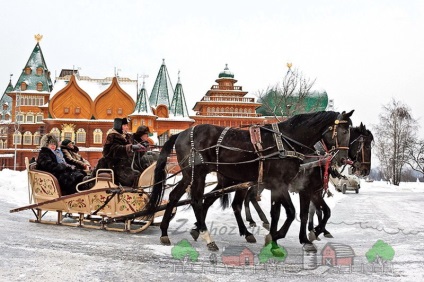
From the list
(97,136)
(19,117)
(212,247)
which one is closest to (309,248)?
(212,247)

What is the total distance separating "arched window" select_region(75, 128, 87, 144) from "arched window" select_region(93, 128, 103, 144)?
0.87m

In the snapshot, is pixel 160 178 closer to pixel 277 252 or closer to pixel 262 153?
pixel 262 153

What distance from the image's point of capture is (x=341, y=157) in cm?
641

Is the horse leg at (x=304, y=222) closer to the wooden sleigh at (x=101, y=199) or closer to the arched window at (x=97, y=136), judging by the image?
the wooden sleigh at (x=101, y=199)

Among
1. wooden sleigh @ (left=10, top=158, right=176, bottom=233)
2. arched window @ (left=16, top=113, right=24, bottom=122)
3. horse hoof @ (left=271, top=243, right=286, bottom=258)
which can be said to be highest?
arched window @ (left=16, top=113, right=24, bottom=122)

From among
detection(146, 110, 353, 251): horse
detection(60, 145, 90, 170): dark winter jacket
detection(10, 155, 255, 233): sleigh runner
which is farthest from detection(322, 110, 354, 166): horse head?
detection(60, 145, 90, 170): dark winter jacket

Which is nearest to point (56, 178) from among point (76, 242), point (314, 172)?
point (76, 242)

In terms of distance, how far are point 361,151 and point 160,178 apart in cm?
312

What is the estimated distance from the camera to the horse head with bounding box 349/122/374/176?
22.8 feet

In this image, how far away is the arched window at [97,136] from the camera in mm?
43719

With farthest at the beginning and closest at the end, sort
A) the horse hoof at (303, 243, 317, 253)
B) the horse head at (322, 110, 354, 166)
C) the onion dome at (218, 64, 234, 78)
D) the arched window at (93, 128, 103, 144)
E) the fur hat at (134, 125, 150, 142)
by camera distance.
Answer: the onion dome at (218, 64, 234, 78), the arched window at (93, 128, 103, 144), the fur hat at (134, 125, 150, 142), the horse head at (322, 110, 354, 166), the horse hoof at (303, 243, 317, 253)

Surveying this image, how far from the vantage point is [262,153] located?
623 cm

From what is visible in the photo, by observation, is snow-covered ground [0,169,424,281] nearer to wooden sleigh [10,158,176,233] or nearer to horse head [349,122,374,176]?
wooden sleigh [10,158,176,233]

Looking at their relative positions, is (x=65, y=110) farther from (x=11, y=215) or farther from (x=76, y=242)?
(x=76, y=242)
